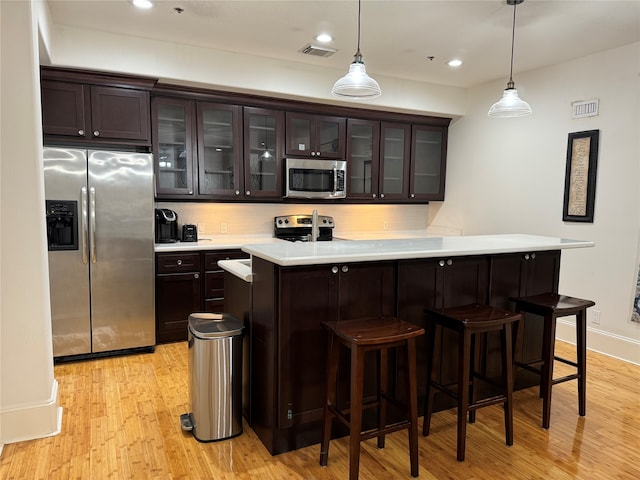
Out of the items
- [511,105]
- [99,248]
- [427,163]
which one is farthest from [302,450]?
[427,163]

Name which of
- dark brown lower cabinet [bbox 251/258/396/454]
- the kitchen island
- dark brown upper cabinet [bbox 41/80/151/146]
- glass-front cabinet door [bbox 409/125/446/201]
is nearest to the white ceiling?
dark brown upper cabinet [bbox 41/80/151/146]

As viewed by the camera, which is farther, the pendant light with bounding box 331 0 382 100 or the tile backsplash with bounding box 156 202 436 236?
the tile backsplash with bounding box 156 202 436 236

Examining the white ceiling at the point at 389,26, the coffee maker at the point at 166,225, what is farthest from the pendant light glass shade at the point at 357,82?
the coffee maker at the point at 166,225

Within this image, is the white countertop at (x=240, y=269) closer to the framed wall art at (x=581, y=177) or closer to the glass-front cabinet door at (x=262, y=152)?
the glass-front cabinet door at (x=262, y=152)

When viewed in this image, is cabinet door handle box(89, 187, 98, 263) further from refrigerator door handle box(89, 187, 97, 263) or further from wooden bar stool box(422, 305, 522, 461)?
wooden bar stool box(422, 305, 522, 461)

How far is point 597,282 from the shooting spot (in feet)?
13.4

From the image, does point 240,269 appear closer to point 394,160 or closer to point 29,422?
point 29,422

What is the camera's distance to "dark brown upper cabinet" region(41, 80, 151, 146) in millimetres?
3631

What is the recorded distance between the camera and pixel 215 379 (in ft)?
8.16

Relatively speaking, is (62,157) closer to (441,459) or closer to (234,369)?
(234,369)

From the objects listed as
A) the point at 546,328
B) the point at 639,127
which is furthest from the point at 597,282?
the point at 546,328

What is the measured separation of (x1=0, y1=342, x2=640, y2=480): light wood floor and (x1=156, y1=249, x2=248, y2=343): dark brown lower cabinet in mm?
966

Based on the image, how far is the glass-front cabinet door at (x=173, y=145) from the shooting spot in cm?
421

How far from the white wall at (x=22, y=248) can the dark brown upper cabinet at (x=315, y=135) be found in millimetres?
2647
